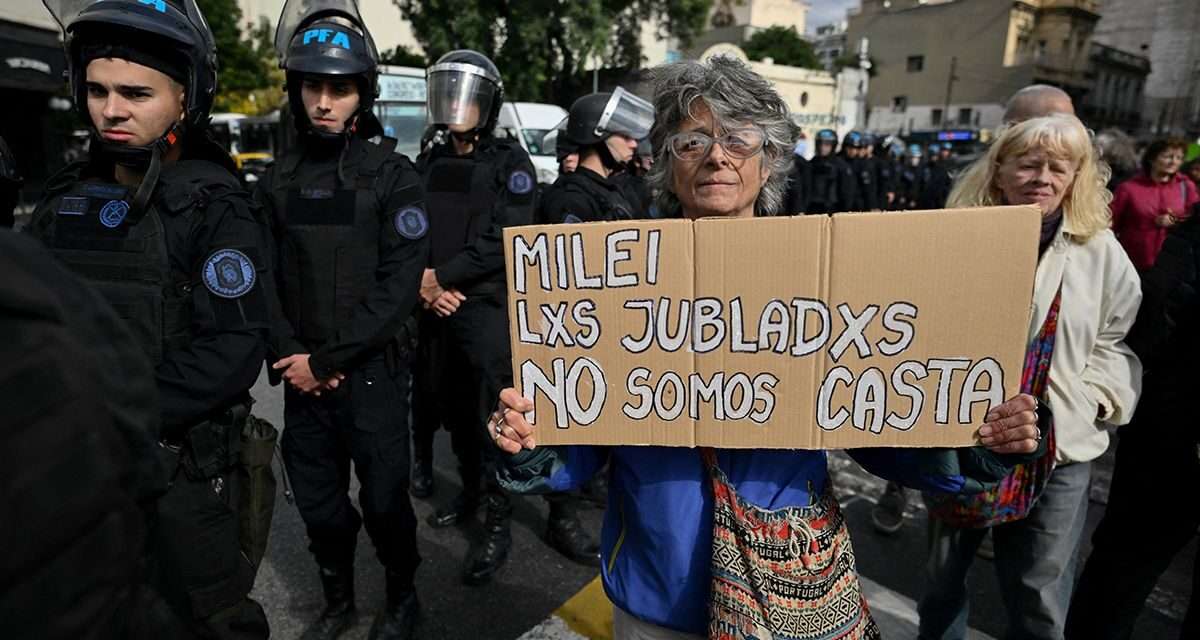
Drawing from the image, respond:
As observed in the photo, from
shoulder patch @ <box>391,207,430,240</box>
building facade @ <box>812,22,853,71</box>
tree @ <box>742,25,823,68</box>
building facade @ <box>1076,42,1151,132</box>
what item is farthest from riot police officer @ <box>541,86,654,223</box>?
building facade @ <box>812,22,853,71</box>

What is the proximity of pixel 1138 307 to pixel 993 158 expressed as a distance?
2.12ft

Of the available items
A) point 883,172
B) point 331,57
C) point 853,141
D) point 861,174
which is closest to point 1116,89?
point 883,172

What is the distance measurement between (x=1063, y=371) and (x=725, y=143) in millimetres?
1387

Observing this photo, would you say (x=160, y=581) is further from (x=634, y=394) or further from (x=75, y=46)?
(x=75, y=46)

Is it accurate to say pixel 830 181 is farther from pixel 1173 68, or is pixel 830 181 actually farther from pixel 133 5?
pixel 1173 68

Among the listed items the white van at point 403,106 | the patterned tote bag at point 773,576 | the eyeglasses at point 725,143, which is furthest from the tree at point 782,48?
the patterned tote bag at point 773,576

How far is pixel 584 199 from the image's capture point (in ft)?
11.5

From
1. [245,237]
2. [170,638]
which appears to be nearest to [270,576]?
[245,237]

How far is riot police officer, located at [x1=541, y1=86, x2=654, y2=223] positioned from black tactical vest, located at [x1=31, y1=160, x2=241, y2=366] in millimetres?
1857

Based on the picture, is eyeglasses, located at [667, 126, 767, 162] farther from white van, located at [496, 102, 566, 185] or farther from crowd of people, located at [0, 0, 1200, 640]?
white van, located at [496, 102, 566, 185]

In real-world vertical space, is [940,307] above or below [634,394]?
above

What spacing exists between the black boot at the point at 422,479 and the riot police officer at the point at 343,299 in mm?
1198

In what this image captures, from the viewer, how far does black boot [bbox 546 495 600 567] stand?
3283 millimetres

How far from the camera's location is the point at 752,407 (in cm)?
140
